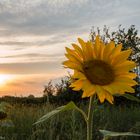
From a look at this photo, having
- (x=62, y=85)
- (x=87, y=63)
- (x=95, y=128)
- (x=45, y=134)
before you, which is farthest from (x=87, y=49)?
(x=62, y=85)

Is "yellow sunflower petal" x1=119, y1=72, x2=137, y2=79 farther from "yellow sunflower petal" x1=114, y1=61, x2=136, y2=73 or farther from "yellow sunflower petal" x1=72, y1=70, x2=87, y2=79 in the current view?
"yellow sunflower petal" x1=72, y1=70, x2=87, y2=79

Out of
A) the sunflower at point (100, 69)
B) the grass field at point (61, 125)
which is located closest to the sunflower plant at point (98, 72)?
the sunflower at point (100, 69)

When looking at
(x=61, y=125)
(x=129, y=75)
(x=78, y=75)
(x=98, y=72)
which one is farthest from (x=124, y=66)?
(x=61, y=125)

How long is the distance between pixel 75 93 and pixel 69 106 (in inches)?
562

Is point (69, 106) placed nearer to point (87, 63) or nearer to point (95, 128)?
point (87, 63)

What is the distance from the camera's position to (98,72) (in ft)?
7.48

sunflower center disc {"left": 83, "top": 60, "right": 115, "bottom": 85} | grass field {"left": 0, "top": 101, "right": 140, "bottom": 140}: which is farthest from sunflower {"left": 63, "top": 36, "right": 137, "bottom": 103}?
grass field {"left": 0, "top": 101, "right": 140, "bottom": 140}

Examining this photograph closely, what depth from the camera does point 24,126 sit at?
8820 mm

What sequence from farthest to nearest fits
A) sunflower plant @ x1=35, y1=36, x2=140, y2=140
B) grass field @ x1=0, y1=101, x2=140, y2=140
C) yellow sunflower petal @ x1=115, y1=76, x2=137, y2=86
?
1. grass field @ x1=0, y1=101, x2=140, y2=140
2. yellow sunflower petal @ x1=115, y1=76, x2=137, y2=86
3. sunflower plant @ x1=35, y1=36, x2=140, y2=140

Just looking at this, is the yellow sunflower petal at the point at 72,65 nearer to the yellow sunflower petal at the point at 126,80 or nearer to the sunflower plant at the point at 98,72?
the sunflower plant at the point at 98,72

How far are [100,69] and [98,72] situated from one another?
1.4 inches

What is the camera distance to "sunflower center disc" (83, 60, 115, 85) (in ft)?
7.26

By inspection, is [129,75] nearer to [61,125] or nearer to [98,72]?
[98,72]

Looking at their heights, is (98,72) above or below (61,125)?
above
